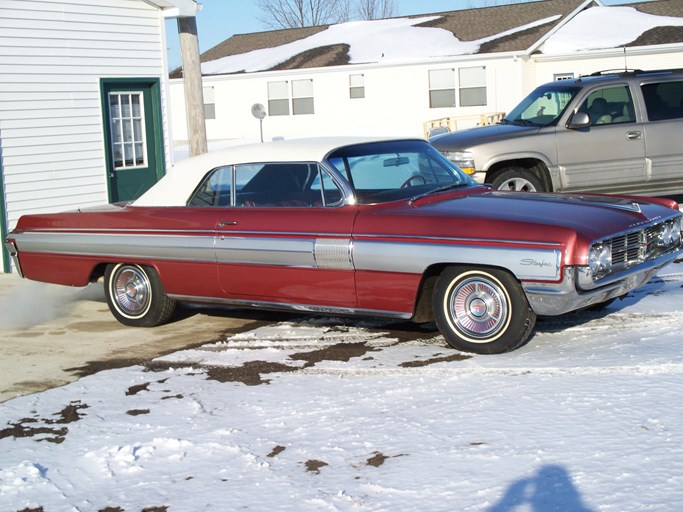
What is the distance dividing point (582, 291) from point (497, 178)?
5.80 metres

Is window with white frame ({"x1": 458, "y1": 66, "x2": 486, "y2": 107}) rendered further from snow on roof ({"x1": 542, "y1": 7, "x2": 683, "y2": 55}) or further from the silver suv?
the silver suv

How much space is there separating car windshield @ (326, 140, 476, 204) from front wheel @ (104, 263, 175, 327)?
196 cm

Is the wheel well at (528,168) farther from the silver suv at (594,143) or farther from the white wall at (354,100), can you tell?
the white wall at (354,100)

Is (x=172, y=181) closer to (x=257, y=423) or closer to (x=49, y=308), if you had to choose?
(x=49, y=308)

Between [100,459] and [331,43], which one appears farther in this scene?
[331,43]

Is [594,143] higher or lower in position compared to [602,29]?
lower

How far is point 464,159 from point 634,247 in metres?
5.19

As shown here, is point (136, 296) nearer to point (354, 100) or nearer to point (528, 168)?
point (528, 168)

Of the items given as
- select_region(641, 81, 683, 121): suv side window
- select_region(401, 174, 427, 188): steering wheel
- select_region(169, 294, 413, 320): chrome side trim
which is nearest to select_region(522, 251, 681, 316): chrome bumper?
select_region(169, 294, 413, 320): chrome side trim

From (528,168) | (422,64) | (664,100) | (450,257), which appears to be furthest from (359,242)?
(422,64)

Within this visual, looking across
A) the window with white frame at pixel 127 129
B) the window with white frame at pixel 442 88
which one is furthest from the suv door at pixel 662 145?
the window with white frame at pixel 442 88

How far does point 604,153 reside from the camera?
11.8 m

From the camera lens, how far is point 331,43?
36.9 meters

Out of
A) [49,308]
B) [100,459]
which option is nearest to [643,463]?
[100,459]
